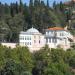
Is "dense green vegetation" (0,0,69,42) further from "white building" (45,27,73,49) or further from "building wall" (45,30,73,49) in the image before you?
"building wall" (45,30,73,49)

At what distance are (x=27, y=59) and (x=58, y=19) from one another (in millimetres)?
19077

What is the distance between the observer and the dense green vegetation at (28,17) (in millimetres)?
59594

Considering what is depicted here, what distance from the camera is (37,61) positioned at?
46281 millimetres

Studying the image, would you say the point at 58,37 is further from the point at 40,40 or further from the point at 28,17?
the point at 28,17

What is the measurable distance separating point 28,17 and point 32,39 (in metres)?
9.05

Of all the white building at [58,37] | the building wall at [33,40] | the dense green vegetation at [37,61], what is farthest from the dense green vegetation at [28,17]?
the dense green vegetation at [37,61]

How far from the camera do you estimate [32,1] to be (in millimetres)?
66688

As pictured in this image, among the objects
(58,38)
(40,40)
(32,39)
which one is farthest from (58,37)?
(32,39)

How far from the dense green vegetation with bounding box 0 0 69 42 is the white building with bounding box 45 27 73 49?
7.86ft

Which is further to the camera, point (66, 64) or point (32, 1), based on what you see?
point (32, 1)

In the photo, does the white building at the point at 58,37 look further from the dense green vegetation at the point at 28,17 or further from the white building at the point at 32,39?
the dense green vegetation at the point at 28,17

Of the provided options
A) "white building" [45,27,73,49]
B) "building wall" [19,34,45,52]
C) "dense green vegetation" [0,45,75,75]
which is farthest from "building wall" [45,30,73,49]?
"dense green vegetation" [0,45,75,75]

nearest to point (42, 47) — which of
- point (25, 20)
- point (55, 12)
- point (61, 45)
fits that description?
point (61, 45)

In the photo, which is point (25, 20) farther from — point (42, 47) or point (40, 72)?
point (40, 72)
